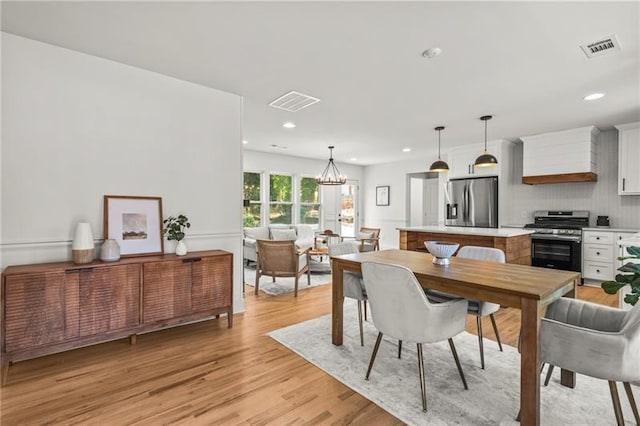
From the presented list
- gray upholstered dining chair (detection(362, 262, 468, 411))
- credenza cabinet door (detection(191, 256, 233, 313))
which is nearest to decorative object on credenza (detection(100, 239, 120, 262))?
credenza cabinet door (detection(191, 256, 233, 313))

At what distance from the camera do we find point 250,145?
6598 millimetres

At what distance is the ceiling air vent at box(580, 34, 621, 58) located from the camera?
7.94 feet

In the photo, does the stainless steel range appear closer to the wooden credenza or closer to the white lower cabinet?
the white lower cabinet

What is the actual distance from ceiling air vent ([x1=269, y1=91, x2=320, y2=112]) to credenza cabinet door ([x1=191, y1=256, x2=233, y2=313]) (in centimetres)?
195

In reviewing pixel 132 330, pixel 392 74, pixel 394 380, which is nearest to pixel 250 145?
pixel 392 74

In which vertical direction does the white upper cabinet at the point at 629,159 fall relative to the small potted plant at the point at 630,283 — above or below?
above

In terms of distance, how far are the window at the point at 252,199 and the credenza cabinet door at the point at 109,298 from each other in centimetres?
454

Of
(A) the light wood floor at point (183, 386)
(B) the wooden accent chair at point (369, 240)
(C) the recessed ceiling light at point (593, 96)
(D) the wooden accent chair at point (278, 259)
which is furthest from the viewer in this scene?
(B) the wooden accent chair at point (369, 240)

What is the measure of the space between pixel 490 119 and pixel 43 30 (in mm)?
5023

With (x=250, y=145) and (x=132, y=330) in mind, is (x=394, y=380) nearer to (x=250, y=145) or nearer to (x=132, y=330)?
(x=132, y=330)

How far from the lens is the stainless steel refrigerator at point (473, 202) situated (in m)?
5.95

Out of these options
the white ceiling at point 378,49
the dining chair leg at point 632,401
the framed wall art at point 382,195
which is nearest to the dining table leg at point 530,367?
the dining chair leg at point 632,401

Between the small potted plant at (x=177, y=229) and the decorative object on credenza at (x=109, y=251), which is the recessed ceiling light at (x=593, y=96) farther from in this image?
the decorative object on credenza at (x=109, y=251)

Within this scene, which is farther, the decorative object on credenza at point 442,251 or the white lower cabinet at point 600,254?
the white lower cabinet at point 600,254
